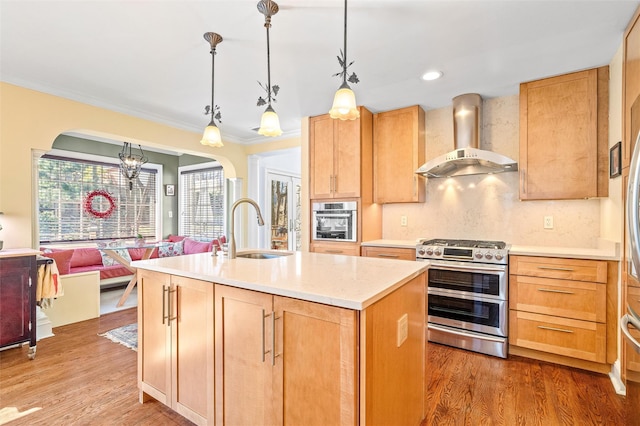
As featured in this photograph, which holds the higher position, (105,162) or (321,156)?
(105,162)

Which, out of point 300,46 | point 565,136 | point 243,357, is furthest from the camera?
point 565,136

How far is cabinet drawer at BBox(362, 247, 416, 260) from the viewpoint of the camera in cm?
317

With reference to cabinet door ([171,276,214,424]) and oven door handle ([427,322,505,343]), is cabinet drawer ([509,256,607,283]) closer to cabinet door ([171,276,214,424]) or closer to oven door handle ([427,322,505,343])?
oven door handle ([427,322,505,343])

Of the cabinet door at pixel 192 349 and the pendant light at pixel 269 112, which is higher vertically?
the pendant light at pixel 269 112

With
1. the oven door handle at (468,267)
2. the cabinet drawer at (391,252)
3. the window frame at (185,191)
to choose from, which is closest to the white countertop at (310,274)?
the oven door handle at (468,267)

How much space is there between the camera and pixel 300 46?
2.32m

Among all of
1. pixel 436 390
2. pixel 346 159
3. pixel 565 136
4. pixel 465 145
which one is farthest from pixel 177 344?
pixel 565 136

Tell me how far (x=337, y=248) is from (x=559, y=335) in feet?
6.93

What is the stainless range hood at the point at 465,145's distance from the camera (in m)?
3.05

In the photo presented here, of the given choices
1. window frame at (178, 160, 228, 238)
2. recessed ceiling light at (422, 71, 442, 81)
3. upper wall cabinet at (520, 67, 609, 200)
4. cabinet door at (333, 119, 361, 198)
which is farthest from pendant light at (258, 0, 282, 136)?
window frame at (178, 160, 228, 238)

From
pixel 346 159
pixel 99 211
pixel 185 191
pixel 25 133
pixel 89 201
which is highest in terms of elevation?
pixel 25 133

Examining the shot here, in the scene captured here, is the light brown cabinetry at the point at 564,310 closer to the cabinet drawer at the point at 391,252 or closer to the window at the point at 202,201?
the cabinet drawer at the point at 391,252

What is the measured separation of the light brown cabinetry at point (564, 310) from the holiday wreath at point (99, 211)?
625 centimetres

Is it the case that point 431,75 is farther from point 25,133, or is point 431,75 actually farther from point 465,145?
point 25,133
